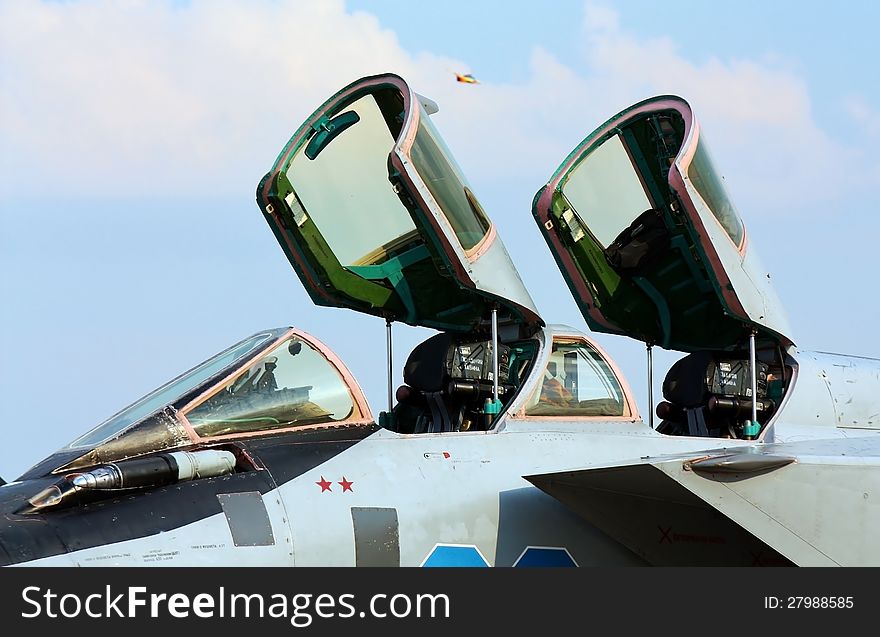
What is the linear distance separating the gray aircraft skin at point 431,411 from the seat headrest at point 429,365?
0.08 ft

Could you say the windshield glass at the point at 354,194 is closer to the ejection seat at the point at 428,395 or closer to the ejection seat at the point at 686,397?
the ejection seat at the point at 428,395

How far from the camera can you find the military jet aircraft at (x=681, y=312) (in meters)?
9.20

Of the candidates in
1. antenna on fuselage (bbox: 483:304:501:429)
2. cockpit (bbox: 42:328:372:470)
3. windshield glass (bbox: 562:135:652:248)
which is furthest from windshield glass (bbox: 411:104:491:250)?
cockpit (bbox: 42:328:372:470)

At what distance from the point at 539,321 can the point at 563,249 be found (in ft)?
4.83

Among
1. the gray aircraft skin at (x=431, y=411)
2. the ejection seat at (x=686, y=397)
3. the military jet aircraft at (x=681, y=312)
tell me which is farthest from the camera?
the ejection seat at (x=686, y=397)

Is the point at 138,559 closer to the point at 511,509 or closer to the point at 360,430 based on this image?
the point at 360,430

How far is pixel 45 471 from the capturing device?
7.99 m

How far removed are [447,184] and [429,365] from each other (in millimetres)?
1711

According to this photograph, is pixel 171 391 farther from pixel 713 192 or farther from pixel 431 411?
pixel 713 192

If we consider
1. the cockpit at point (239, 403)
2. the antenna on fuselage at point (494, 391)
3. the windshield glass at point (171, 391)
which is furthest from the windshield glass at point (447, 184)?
the windshield glass at point (171, 391)
